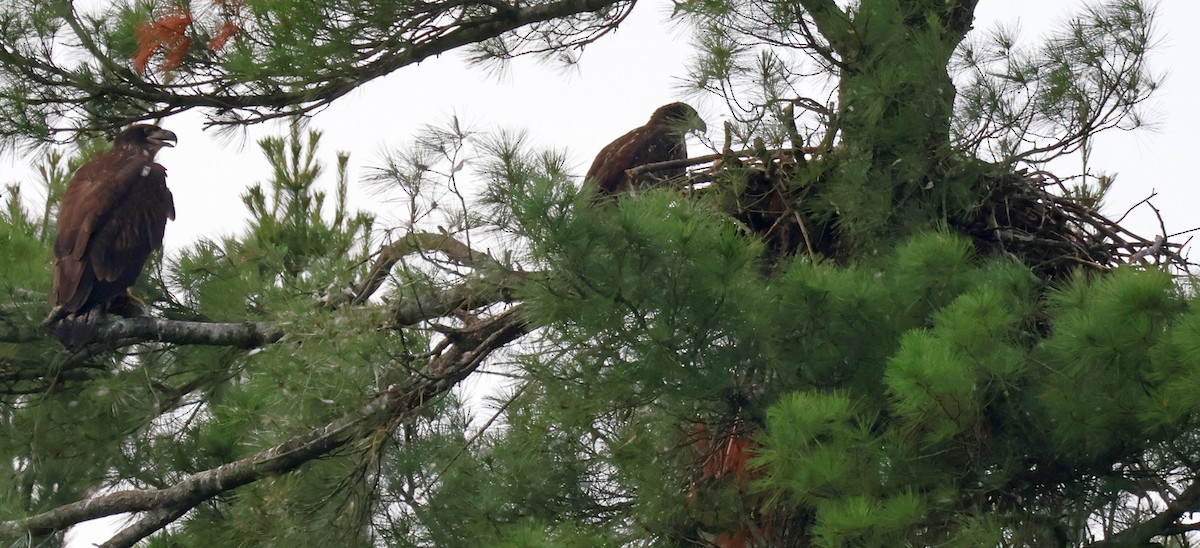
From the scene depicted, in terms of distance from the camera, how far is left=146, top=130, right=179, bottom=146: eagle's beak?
611cm

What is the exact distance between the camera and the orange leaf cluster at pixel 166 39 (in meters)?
4.59

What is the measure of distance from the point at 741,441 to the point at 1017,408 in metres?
0.86

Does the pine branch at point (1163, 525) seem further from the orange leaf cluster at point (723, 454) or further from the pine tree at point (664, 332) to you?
the orange leaf cluster at point (723, 454)

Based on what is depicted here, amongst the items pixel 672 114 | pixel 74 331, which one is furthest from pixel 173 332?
pixel 672 114

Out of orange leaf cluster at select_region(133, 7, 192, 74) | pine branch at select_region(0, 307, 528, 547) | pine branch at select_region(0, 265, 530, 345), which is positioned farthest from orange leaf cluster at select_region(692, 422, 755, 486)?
orange leaf cluster at select_region(133, 7, 192, 74)

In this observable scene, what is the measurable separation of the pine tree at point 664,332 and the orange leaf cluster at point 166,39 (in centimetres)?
1

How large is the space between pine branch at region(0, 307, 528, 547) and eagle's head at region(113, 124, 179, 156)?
6.01 feet

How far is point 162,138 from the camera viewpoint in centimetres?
618

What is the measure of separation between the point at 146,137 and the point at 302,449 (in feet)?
8.04

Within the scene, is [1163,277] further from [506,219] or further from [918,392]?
[506,219]

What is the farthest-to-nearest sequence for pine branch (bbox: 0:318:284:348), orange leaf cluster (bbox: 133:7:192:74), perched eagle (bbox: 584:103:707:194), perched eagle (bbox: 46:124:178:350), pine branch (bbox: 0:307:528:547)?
perched eagle (bbox: 584:103:707:194) < perched eagle (bbox: 46:124:178:350) < pine branch (bbox: 0:318:284:348) < orange leaf cluster (bbox: 133:7:192:74) < pine branch (bbox: 0:307:528:547)

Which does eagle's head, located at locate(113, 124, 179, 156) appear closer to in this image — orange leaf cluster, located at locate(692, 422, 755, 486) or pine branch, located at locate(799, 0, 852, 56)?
pine branch, located at locate(799, 0, 852, 56)

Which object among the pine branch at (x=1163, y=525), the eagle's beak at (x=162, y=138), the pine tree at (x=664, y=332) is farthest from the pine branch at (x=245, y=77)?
the pine branch at (x=1163, y=525)

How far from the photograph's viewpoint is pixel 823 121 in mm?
4387
